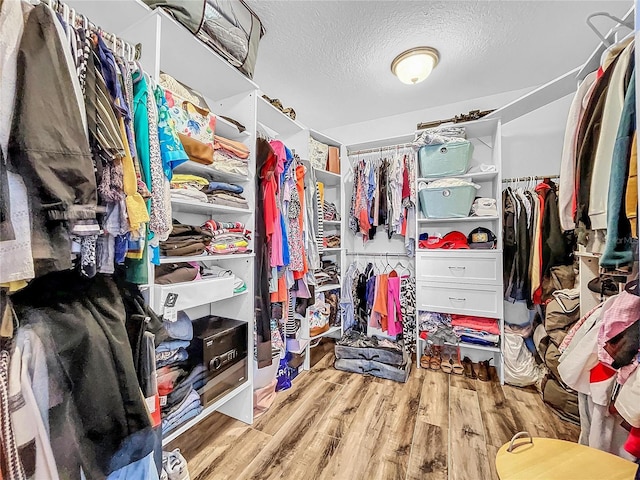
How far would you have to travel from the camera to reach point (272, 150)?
1718mm

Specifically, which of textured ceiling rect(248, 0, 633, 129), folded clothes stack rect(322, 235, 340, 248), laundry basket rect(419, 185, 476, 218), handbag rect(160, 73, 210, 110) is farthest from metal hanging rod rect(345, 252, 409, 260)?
handbag rect(160, 73, 210, 110)

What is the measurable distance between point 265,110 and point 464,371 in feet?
8.59

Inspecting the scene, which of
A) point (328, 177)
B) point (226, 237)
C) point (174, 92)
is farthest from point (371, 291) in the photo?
point (174, 92)

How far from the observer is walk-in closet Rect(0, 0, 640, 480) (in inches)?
26.0

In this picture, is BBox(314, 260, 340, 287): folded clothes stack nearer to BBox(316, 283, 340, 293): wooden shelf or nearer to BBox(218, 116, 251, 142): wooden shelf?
BBox(316, 283, 340, 293): wooden shelf

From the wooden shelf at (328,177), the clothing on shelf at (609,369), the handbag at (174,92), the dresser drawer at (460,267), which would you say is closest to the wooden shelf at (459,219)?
the dresser drawer at (460,267)

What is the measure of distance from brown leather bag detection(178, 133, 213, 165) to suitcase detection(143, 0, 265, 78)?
49 cm

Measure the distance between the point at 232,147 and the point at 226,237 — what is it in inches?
20.2

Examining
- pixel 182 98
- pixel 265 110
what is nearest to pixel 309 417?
pixel 182 98

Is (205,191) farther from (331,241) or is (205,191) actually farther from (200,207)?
(331,241)

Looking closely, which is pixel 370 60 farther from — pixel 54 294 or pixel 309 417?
pixel 309 417

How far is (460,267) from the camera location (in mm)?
2264

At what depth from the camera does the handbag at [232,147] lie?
1479 millimetres

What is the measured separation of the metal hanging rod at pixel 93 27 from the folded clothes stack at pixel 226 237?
773mm
